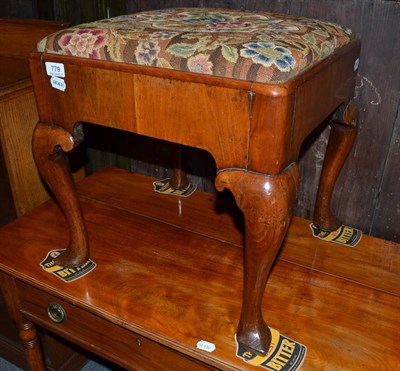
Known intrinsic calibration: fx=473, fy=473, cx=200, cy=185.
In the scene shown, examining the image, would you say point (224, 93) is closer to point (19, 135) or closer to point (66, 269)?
point (66, 269)

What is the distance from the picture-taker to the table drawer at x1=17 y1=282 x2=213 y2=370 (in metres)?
0.83

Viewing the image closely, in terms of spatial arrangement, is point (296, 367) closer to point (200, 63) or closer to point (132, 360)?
point (132, 360)

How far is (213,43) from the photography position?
657 millimetres

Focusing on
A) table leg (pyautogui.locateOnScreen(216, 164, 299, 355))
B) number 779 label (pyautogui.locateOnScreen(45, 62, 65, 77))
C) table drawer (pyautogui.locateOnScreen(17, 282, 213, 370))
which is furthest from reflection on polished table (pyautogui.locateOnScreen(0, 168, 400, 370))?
number 779 label (pyautogui.locateOnScreen(45, 62, 65, 77))

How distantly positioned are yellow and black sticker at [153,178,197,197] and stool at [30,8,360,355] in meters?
0.40

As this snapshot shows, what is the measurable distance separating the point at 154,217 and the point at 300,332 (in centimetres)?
46

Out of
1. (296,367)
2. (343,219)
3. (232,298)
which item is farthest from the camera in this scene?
(343,219)

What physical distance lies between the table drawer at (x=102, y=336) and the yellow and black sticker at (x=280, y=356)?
0.08m

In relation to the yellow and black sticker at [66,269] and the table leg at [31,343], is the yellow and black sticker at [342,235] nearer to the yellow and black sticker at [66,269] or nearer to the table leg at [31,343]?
A: the yellow and black sticker at [66,269]

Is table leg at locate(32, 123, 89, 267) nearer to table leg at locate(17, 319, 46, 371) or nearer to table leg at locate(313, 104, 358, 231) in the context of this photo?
table leg at locate(17, 319, 46, 371)

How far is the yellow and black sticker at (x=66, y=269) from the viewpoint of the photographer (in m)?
0.93

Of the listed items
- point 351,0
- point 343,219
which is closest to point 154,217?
point 343,219

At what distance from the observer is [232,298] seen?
874mm

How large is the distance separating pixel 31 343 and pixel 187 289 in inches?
16.8
